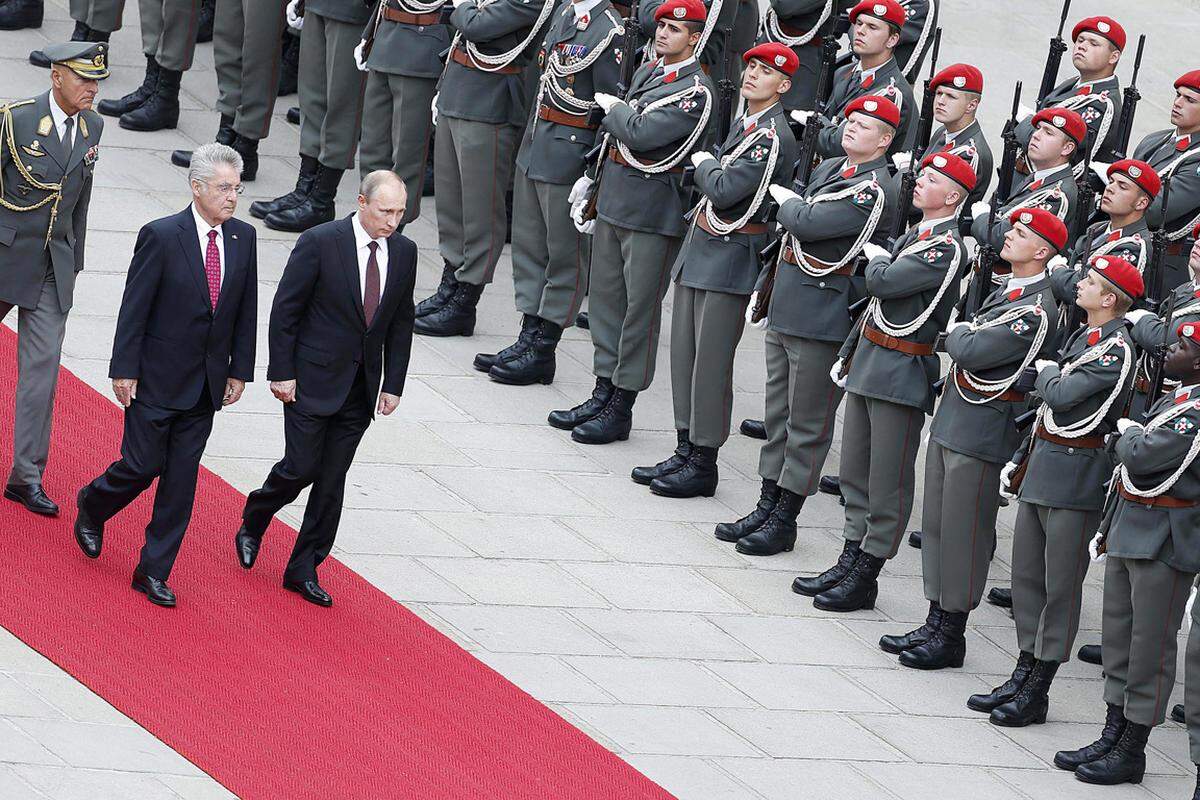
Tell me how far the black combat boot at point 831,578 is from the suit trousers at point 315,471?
1844 mm

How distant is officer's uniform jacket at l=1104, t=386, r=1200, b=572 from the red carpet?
1.80 m

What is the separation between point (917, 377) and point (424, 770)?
7.92ft

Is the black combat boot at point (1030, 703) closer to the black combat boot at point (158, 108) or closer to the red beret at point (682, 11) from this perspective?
the red beret at point (682, 11)

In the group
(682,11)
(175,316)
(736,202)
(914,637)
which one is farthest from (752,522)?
(175,316)

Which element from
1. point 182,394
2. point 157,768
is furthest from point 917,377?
point 157,768

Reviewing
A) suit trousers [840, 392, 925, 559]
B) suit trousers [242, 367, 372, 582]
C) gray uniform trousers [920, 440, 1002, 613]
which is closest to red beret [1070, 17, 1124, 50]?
suit trousers [840, 392, 925, 559]

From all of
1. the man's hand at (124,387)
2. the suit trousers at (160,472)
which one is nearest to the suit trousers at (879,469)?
the suit trousers at (160,472)

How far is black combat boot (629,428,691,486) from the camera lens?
7.87 metres

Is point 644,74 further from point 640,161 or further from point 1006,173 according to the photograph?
point 1006,173

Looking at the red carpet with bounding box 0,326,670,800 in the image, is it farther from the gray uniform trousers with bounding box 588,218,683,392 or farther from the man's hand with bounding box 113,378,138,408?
the gray uniform trousers with bounding box 588,218,683,392

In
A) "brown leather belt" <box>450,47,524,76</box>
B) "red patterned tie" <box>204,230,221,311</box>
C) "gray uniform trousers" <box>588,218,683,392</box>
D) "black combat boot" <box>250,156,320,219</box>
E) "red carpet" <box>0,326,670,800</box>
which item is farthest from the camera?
"black combat boot" <box>250,156,320,219</box>

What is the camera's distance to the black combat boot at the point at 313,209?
934 centimetres

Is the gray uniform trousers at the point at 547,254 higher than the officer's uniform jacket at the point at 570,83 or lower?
lower

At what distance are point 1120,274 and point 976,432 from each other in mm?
743
